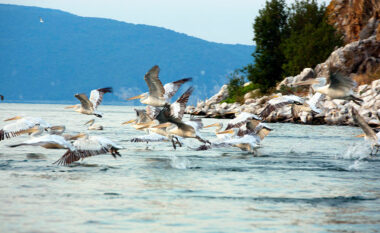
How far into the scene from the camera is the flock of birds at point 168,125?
34.2ft

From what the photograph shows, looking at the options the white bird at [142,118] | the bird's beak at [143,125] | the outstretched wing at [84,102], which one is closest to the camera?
the bird's beak at [143,125]

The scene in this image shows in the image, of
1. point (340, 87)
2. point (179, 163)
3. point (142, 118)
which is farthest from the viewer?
point (142, 118)

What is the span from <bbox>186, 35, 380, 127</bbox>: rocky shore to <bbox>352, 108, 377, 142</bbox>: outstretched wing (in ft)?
36.7

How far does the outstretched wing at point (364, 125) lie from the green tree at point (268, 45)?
3646 centimetres

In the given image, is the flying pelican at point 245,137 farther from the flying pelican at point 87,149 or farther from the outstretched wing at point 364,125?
the flying pelican at point 87,149

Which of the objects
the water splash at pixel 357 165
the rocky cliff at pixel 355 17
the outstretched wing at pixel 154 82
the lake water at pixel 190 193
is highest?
the rocky cliff at pixel 355 17

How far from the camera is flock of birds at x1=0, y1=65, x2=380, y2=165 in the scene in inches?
410

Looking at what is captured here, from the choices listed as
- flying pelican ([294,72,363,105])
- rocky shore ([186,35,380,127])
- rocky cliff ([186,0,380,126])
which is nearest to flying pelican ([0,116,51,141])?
rocky cliff ([186,0,380,126])

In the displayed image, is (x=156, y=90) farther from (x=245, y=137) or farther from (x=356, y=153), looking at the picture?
(x=356, y=153)

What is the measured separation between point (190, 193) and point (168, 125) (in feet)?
10.3

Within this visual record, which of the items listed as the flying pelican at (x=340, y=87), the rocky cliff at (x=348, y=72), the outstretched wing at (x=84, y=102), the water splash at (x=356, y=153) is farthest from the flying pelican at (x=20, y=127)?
the water splash at (x=356, y=153)

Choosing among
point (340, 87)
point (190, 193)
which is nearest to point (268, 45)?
point (340, 87)

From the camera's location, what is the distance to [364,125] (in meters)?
12.1

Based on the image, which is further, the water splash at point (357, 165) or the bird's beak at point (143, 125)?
the bird's beak at point (143, 125)
